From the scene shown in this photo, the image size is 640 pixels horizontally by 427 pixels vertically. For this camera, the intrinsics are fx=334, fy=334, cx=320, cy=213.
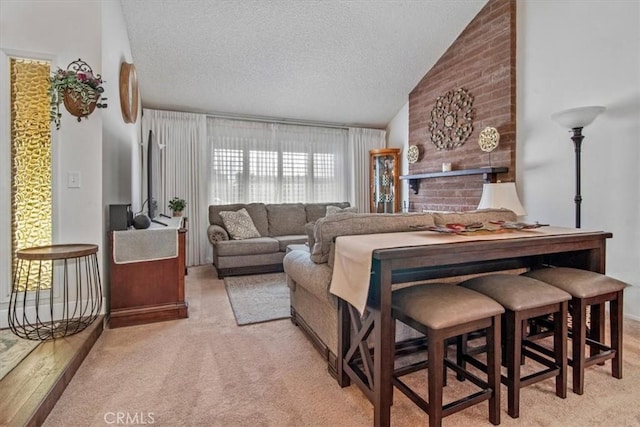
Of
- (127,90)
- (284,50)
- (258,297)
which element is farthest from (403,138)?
(127,90)

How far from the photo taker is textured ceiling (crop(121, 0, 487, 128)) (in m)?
3.53

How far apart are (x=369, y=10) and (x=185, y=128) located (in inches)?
123

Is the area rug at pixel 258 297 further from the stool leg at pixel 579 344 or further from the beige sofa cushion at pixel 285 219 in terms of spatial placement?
the stool leg at pixel 579 344

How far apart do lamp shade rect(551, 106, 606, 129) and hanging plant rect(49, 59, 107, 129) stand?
3.69m

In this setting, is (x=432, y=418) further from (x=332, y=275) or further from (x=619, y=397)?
→ (x=619, y=397)

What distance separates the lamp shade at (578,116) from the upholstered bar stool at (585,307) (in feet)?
5.01

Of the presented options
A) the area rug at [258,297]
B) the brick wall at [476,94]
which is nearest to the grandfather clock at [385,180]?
the brick wall at [476,94]

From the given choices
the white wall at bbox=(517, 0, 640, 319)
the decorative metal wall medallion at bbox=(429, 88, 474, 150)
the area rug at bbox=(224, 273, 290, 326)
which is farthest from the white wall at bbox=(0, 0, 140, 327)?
the white wall at bbox=(517, 0, 640, 319)

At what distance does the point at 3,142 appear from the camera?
2422mm

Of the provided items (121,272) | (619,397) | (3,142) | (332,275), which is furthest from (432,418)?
(3,142)

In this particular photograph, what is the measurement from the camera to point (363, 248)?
1516mm

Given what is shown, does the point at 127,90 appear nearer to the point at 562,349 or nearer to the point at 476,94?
the point at 476,94

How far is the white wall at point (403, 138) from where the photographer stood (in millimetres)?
5578

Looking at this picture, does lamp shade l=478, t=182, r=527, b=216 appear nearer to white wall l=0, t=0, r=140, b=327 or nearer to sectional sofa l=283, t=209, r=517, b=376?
sectional sofa l=283, t=209, r=517, b=376
